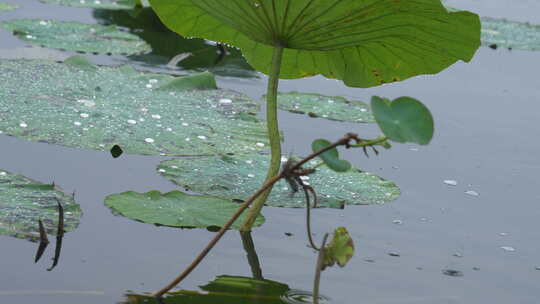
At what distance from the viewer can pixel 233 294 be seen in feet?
4.05

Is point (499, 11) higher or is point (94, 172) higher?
point (499, 11)

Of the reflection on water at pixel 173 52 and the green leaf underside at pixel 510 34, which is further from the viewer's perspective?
the green leaf underside at pixel 510 34

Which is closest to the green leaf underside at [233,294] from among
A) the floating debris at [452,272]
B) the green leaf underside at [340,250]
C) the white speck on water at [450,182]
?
the green leaf underside at [340,250]

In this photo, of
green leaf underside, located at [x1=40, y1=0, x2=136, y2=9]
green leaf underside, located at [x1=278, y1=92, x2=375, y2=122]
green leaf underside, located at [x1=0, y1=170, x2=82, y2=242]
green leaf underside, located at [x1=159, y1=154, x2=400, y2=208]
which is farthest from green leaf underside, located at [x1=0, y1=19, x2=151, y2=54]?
green leaf underside, located at [x1=0, y1=170, x2=82, y2=242]

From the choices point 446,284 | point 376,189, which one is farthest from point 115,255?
point 376,189

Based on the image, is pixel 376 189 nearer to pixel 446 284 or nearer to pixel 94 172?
pixel 446 284

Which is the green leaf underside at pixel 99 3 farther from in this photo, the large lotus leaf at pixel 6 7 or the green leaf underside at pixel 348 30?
the green leaf underside at pixel 348 30

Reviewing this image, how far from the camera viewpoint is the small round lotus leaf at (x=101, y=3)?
357 cm

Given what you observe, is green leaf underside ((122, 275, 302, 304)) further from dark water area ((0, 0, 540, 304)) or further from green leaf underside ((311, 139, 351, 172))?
green leaf underside ((311, 139, 351, 172))

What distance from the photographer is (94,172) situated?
1700 mm

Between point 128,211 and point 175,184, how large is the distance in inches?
8.0

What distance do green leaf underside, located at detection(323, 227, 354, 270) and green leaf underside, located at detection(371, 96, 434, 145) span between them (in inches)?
5.6

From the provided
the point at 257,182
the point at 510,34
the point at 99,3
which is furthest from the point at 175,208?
the point at 510,34

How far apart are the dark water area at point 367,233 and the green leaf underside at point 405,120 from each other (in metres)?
0.30
